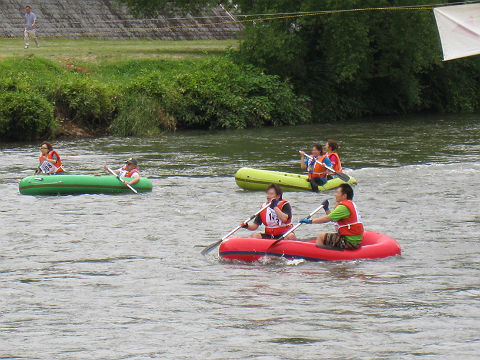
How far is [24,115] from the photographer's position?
30094 millimetres

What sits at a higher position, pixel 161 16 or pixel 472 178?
pixel 161 16

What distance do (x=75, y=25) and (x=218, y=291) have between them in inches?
1284

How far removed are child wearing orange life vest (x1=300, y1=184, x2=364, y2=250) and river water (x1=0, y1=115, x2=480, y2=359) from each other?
1.24ft

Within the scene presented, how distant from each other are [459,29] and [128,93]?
54.3 feet

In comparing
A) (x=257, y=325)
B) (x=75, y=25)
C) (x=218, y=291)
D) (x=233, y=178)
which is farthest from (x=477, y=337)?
(x=75, y=25)

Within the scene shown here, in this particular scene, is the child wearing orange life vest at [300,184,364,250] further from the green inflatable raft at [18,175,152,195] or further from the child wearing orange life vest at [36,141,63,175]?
the child wearing orange life vest at [36,141,63,175]

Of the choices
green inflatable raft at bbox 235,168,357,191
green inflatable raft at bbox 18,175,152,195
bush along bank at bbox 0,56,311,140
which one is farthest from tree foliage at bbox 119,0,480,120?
green inflatable raft at bbox 18,175,152,195

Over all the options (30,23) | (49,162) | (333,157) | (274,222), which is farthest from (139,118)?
(274,222)

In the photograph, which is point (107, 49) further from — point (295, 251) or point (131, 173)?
point (295, 251)

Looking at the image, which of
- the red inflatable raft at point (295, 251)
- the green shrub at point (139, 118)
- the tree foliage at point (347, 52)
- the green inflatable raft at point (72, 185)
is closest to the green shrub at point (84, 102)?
the green shrub at point (139, 118)

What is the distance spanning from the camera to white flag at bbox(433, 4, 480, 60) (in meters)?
18.7

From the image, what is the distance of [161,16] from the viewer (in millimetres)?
47219

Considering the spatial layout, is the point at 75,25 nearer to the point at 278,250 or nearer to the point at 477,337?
the point at 278,250

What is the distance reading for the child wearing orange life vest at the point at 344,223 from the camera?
44.4ft
